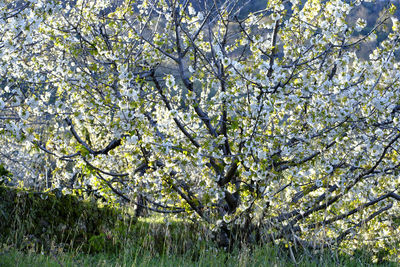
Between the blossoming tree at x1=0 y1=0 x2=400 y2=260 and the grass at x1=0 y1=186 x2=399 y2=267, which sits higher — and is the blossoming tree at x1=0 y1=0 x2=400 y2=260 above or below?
above

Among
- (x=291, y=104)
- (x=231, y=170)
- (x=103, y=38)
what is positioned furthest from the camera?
(x=103, y=38)

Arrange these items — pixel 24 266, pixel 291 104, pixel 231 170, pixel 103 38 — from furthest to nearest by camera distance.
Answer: pixel 103 38 < pixel 231 170 < pixel 291 104 < pixel 24 266

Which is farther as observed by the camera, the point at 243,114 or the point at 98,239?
the point at 98,239

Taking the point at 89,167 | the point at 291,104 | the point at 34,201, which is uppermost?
the point at 291,104

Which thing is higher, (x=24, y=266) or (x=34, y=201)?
(x=34, y=201)

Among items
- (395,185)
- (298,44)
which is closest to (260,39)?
(298,44)

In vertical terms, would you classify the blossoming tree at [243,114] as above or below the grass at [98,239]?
above

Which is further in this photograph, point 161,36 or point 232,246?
point 232,246

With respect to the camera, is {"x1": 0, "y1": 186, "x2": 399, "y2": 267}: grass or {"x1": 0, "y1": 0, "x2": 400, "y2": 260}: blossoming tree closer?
{"x1": 0, "y1": 0, "x2": 400, "y2": 260}: blossoming tree

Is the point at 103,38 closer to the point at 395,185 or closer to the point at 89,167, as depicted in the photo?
the point at 89,167

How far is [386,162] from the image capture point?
210 inches

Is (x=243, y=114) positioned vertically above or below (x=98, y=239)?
above

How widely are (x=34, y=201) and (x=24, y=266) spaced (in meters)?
2.42

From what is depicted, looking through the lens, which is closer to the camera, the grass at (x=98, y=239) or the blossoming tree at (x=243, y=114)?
the blossoming tree at (x=243, y=114)
